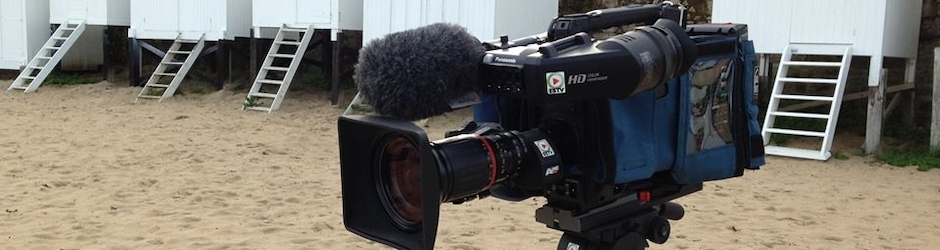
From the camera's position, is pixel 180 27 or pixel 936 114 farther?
pixel 180 27

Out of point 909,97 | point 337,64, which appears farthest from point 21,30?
point 909,97

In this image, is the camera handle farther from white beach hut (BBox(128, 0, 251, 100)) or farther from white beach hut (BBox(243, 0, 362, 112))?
white beach hut (BBox(128, 0, 251, 100))

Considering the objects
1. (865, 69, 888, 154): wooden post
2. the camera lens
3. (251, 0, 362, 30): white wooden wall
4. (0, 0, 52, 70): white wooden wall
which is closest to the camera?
the camera lens

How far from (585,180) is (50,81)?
40.8 ft

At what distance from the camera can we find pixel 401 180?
174cm

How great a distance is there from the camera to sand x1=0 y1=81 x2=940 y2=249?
14.5 feet

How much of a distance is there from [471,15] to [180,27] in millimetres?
4491

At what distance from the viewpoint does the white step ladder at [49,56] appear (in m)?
12.3

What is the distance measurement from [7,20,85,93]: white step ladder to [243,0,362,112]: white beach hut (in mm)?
2893

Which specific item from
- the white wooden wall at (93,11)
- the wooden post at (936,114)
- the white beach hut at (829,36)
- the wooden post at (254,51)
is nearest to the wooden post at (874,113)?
the white beach hut at (829,36)

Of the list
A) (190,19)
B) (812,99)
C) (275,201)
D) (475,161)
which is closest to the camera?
(475,161)

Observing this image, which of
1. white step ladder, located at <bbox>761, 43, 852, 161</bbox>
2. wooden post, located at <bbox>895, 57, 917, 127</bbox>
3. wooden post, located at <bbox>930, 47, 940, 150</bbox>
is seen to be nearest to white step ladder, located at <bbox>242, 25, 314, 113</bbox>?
white step ladder, located at <bbox>761, 43, 852, 161</bbox>

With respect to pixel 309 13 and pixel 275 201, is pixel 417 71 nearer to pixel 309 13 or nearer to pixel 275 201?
pixel 275 201

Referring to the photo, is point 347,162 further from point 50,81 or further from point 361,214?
point 50,81
